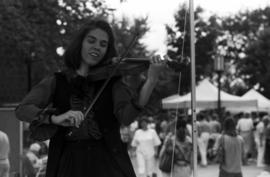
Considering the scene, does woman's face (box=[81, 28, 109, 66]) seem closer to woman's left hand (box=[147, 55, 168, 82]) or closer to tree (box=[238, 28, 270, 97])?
woman's left hand (box=[147, 55, 168, 82])

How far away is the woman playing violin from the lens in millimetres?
2678

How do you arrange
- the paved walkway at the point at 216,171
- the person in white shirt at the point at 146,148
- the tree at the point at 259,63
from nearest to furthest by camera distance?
the person in white shirt at the point at 146,148, the paved walkway at the point at 216,171, the tree at the point at 259,63

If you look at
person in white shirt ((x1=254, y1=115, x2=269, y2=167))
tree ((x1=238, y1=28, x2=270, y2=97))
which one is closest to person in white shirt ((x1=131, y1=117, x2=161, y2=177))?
person in white shirt ((x1=254, y1=115, x2=269, y2=167))

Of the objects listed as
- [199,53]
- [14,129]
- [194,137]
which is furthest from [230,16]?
[194,137]

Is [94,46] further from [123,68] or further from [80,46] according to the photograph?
[123,68]

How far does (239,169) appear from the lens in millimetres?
9086

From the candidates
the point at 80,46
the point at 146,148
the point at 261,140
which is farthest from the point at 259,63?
the point at 80,46

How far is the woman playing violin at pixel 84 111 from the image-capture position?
2678 mm

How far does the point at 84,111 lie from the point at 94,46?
0.35 metres

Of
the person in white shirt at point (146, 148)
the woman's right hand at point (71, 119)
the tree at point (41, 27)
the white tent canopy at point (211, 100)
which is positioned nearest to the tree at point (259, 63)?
the white tent canopy at point (211, 100)

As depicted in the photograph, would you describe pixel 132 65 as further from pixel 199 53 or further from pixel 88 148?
pixel 199 53

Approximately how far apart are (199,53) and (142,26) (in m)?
53.2

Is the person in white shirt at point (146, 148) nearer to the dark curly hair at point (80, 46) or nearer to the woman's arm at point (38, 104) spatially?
the dark curly hair at point (80, 46)

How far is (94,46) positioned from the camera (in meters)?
2.88
